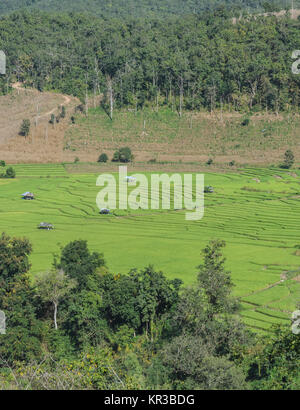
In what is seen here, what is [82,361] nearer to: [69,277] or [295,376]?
[295,376]

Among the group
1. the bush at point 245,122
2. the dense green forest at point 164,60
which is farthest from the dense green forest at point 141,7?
the bush at point 245,122

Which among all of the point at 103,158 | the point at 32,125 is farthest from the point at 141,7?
the point at 103,158

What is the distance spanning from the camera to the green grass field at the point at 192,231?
1539 inches

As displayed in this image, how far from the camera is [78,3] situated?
198m

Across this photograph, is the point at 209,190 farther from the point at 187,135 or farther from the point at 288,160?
the point at 187,135

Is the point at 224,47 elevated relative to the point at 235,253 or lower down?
elevated

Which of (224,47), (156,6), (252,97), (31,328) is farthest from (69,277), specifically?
(156,6)

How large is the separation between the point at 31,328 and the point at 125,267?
526 inches

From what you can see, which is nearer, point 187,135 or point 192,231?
point 192,231

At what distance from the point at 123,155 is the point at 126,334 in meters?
63.6

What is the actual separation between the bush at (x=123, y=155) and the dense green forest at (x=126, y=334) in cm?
5570

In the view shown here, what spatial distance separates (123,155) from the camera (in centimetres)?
9244

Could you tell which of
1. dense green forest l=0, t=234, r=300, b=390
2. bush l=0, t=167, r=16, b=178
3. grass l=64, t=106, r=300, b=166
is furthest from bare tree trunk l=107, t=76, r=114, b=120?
dense green forest l=0, t=234, r=300, b=390

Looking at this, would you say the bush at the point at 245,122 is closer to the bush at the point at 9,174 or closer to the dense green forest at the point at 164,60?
the dense green forest at the point at 164,60
